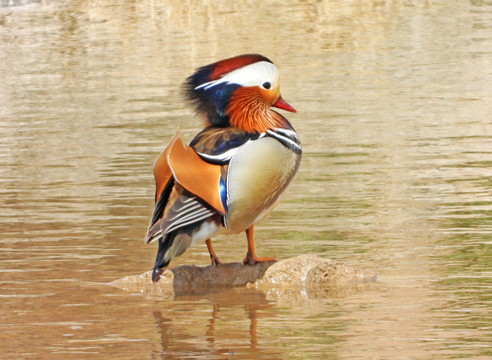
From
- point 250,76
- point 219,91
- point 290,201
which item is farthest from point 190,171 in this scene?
point 290,201

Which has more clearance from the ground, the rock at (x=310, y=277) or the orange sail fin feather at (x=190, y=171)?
the orange sail fin feather at (x=190, y=171)

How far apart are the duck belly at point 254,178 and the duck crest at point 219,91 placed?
10.7 inches

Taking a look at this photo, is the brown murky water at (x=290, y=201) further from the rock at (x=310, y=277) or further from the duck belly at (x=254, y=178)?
the duck belly at (x=254, y=178)

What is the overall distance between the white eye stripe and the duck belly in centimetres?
35

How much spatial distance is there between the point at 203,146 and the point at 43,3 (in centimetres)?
3284

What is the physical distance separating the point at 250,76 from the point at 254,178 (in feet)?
2.04

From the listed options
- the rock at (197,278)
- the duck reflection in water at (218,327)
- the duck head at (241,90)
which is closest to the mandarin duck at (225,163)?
the duck head at (241,90)

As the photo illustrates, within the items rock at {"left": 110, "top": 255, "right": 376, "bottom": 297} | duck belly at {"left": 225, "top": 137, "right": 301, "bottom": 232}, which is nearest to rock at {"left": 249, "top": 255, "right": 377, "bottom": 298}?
rock at {"left": 110, "top": 255, "right": 376, "bottom": 297}

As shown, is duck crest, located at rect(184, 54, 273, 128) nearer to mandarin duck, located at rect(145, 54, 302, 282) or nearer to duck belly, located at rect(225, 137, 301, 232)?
mandarin duck, located at rect(145, 54, 302, 282)

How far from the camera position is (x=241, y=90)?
7191 mm

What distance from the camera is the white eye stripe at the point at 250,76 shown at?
7.17 metres

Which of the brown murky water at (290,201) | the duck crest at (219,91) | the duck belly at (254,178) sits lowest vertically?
the brown murky water at (290,201)

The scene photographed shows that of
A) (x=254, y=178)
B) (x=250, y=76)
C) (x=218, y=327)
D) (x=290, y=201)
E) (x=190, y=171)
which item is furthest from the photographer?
(x=290, y=201)

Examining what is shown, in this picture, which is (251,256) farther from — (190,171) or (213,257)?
(190,171)
